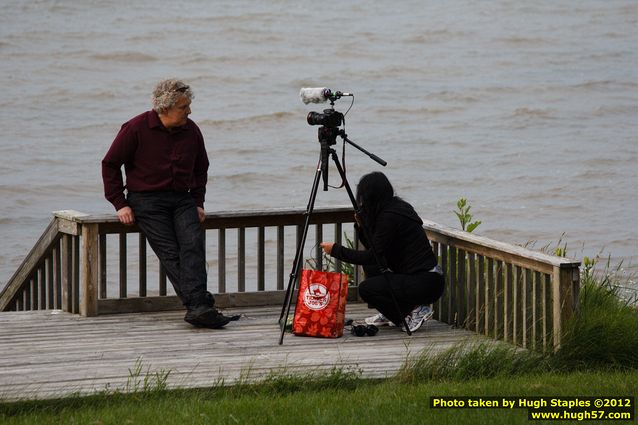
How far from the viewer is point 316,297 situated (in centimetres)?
780

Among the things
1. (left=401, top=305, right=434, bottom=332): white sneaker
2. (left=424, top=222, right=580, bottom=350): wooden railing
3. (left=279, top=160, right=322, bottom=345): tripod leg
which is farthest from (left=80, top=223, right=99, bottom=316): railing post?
(left=424, top=222, right=580, bottom=350): wooden railing

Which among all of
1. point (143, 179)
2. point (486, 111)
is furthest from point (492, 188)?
point (143, 179)

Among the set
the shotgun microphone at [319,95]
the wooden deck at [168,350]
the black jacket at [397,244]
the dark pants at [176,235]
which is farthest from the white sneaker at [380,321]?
the shotgun microphone at [319,95]

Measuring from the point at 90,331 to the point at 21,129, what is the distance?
1644cm

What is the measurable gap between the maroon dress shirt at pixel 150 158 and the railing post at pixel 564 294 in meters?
2.47

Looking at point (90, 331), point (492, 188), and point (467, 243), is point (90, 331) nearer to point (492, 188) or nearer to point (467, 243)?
point (467, 243)

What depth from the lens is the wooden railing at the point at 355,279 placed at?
7375mm

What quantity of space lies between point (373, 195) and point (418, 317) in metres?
0.85

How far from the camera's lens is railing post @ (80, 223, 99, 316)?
8.36m

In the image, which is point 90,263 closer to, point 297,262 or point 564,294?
point 297,262

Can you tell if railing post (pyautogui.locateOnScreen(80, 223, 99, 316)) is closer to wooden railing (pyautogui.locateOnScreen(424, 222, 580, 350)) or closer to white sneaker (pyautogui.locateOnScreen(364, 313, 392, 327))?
white sneaker (pyautogui.locateOnScreen(364, 313, 392, 327))

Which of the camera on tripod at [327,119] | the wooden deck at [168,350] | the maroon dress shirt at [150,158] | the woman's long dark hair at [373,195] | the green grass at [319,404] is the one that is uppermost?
the camera on tripod at [327,119]

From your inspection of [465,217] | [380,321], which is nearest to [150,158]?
[380,321]

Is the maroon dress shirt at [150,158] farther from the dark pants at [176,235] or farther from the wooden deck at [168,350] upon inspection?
the wooden deck at [168,350]
